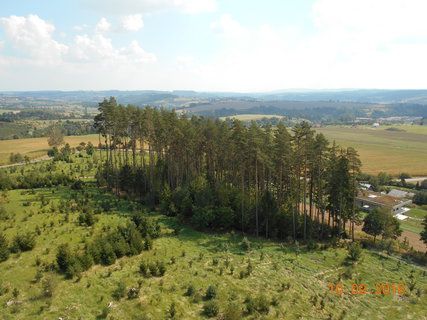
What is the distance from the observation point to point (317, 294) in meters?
23.7

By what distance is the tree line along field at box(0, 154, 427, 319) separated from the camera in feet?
61.8

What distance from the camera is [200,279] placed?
23844 millimetres

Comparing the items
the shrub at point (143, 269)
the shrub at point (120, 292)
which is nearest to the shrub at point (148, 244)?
the shrub at point (143, 269)

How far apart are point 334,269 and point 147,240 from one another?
2082 cm

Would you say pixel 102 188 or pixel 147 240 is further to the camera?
pixel 102 188

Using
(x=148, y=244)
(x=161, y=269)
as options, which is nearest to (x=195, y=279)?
(x=161, y=269)

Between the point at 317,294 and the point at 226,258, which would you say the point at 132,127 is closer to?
the point at 226,258

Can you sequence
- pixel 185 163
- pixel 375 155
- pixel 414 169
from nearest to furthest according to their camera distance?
pixel 185 163
pixel 414 169
pixel 375 155

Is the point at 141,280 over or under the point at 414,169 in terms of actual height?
over

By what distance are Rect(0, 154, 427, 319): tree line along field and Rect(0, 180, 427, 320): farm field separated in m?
0.09

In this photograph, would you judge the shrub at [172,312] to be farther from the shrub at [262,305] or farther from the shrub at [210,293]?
the shrub at [262,305]

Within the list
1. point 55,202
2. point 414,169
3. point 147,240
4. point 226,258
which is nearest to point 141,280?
point 147,240

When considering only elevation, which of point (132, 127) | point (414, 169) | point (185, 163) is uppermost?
point (132, 127)

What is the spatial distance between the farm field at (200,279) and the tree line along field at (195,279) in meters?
0.09
